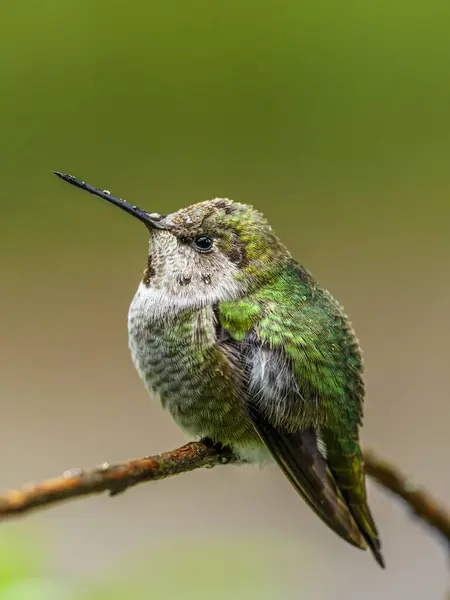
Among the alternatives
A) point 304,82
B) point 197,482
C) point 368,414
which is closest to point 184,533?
point 197,482

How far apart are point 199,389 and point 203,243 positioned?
0.42 m

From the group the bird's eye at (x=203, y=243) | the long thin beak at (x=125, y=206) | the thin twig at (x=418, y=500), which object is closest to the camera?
the thin twig at (x=418, y=500)

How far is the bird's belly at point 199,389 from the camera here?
1998 mm

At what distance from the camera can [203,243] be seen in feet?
7.14

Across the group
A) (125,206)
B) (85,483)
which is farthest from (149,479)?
(125,206)

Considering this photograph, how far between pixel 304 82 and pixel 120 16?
5.01 feet

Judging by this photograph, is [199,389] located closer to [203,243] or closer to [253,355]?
[253,355]

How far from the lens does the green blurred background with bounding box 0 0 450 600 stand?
4.90 metres

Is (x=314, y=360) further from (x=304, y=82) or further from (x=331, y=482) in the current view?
(x=304, y=82)

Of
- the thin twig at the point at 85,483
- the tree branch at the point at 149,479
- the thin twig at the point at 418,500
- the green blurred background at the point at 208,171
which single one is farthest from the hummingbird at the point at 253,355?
the green blurred background at the point at 208,171

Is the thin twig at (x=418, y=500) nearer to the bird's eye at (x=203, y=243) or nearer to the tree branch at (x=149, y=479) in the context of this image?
the tree branch at (x=149, y=479)

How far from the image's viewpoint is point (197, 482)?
444cm

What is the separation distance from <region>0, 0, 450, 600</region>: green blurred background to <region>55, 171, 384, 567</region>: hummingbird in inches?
98.7

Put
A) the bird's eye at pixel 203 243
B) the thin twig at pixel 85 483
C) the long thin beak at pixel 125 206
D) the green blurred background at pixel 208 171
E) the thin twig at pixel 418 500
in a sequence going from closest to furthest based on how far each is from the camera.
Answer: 1. the thin twig at pixel 85 483
2. the thin twig at pixel 418 500
3. the long thin beak at pixel 125 206
4. the bird's eye at pixel 203 243
5. the green blurred background at pixel 208 171
